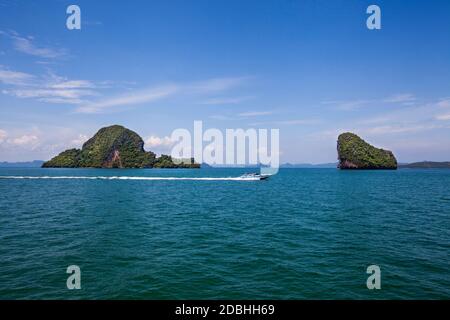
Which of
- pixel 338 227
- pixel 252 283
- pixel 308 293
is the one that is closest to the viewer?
pixel 308 293

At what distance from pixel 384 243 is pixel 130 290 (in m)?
22.7

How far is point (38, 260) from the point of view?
21.8m

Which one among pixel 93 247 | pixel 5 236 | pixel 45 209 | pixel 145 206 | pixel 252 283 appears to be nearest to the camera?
Answer: pixel 252 283

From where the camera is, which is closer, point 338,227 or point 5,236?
point 5,236

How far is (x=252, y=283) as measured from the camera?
691 inches
